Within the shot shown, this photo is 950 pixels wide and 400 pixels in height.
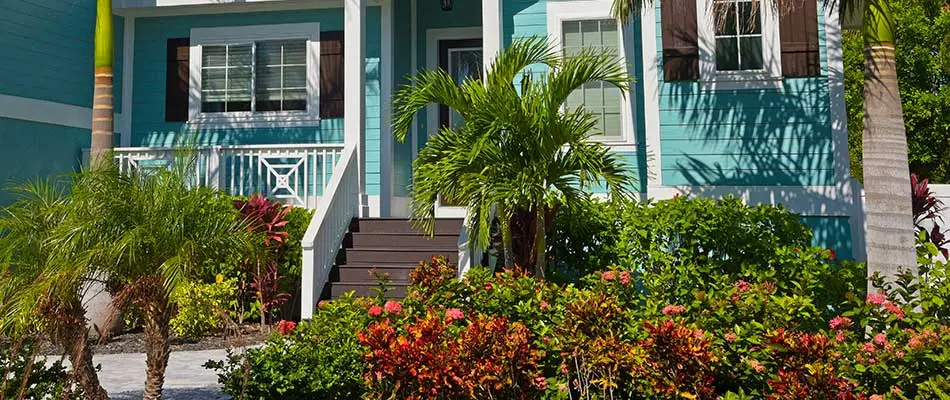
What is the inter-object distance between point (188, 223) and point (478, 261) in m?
4.01

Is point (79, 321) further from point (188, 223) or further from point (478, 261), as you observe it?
Result: point (478, 261)

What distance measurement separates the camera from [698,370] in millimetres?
4086

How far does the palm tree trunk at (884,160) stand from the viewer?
18.4 ft

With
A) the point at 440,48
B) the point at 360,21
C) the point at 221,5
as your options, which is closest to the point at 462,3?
the point at 440,48

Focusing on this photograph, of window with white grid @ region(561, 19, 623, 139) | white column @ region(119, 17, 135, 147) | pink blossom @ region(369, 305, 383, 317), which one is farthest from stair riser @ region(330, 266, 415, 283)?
white column @ region(119, 17, 135, 147)

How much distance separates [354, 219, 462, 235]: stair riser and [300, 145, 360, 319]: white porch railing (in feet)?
0.72

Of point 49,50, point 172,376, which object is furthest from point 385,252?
point 49,50

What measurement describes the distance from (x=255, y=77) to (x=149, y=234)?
25.0 ft

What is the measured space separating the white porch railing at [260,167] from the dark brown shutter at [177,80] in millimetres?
1123

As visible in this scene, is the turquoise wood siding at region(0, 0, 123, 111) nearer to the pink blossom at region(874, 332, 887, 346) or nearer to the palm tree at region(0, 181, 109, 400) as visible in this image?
the palm tree at region(0, 181, 109, 400)

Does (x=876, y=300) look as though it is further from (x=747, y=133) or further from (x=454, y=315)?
(x=747, y=133)

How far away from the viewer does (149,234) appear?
3.85 meters

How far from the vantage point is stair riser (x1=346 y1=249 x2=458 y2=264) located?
8.39 m

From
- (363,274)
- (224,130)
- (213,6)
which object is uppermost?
(213,6)
